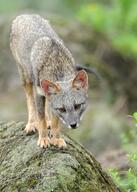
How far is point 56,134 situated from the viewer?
8.55 m

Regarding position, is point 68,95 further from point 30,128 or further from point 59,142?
point 30,128

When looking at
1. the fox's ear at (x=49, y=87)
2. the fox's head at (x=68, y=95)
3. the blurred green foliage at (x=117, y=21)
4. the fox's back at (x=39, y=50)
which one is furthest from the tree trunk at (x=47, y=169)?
the blurred green foliage at (x=117, y=21)

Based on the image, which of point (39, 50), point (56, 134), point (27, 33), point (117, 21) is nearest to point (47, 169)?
point (56, 134)

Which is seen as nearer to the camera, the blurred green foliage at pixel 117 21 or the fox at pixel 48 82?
the fox at pixel 48 82

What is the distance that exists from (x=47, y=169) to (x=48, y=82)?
124cm

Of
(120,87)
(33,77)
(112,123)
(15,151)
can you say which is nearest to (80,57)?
(120,87)

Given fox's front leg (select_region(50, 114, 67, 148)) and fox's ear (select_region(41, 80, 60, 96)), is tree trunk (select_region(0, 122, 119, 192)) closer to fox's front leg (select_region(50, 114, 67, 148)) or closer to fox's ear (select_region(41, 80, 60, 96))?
fox's front leg (select_region(50, 114, 67, 148))

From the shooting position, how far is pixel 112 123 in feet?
50.5

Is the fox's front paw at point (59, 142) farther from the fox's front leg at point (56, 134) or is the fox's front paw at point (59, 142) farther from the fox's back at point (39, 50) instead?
the fox's back at point (39, 50)

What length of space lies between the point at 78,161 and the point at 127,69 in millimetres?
11600

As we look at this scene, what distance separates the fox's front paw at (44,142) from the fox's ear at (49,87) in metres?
0.55

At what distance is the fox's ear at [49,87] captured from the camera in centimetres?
845

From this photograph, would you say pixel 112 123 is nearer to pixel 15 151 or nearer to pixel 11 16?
pixel 11 16

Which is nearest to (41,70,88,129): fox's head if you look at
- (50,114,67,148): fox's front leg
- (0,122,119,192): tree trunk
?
(50,114,67,148): fox's front leg
